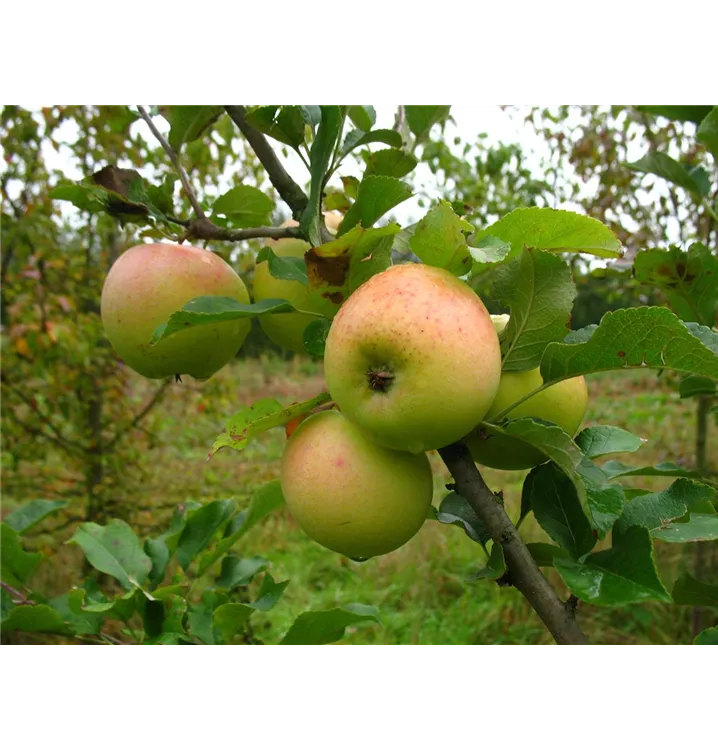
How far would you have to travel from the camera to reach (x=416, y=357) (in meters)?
0.49

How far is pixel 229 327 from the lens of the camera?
72cm

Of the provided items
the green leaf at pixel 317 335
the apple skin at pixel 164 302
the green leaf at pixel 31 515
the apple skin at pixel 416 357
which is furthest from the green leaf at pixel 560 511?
the green leaf at pixel 31 515

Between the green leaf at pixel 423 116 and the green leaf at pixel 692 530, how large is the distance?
512 millimetres

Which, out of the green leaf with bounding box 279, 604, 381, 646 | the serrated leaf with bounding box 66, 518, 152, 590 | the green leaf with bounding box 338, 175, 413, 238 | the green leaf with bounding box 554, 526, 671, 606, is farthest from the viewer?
the serrated leaf with bounding box 66, 518, 152, 590

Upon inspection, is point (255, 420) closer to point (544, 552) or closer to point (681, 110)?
point (544, 552)

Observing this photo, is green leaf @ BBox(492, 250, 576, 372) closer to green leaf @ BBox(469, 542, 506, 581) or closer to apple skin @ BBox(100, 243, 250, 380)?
green leaf @ BBox(469, 542, 506, 581)

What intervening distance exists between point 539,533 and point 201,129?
264 centimetres

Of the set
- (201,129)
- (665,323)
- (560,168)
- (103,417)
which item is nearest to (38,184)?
(103,417)

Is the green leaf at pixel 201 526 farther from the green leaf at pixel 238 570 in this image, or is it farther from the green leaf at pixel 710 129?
the green leaf at pixel 710 129

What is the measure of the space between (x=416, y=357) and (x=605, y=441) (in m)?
0.24

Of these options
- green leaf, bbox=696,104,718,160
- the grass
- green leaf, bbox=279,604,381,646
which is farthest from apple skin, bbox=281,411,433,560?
the grass

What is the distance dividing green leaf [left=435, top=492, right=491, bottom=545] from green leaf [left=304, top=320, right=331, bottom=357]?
20cm

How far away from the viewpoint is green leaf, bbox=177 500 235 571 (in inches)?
43.1

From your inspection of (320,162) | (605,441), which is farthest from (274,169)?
(605,441)
